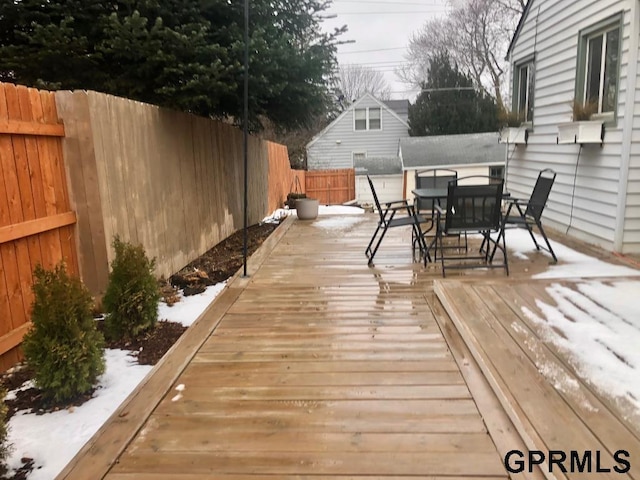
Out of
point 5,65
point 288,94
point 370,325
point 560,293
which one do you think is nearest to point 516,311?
point 560,293

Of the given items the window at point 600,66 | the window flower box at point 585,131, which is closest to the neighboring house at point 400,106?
the window at point 600,66

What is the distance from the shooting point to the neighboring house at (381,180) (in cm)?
1714

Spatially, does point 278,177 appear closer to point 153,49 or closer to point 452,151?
point 153,49

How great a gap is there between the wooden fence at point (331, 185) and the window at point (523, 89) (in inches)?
355

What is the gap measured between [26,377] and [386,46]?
25230 mm

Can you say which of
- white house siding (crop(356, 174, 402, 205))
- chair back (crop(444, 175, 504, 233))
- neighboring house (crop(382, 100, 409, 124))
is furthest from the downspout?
neighboring house (crop(382, 100, 409, 124))

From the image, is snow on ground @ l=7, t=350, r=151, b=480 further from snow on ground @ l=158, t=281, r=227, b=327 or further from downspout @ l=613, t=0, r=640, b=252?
downspout @ l=613, t=0, r=640, b=252

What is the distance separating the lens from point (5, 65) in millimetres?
4715

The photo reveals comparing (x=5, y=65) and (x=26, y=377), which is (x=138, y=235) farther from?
(x=5, y=65)

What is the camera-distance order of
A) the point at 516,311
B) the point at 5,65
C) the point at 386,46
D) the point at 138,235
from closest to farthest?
the point at 516,311 < the point at 138,235 < the point at 5,65 < the point at 386,46

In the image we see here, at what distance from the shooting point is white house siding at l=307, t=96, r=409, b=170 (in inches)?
786

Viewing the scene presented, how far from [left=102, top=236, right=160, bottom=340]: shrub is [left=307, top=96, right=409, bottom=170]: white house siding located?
682 inches

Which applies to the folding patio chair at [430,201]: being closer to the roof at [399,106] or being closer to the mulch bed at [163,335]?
the mulch bed at [163,335]

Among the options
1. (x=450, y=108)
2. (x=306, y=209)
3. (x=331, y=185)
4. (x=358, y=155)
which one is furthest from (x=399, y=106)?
(x=306, y=209)
